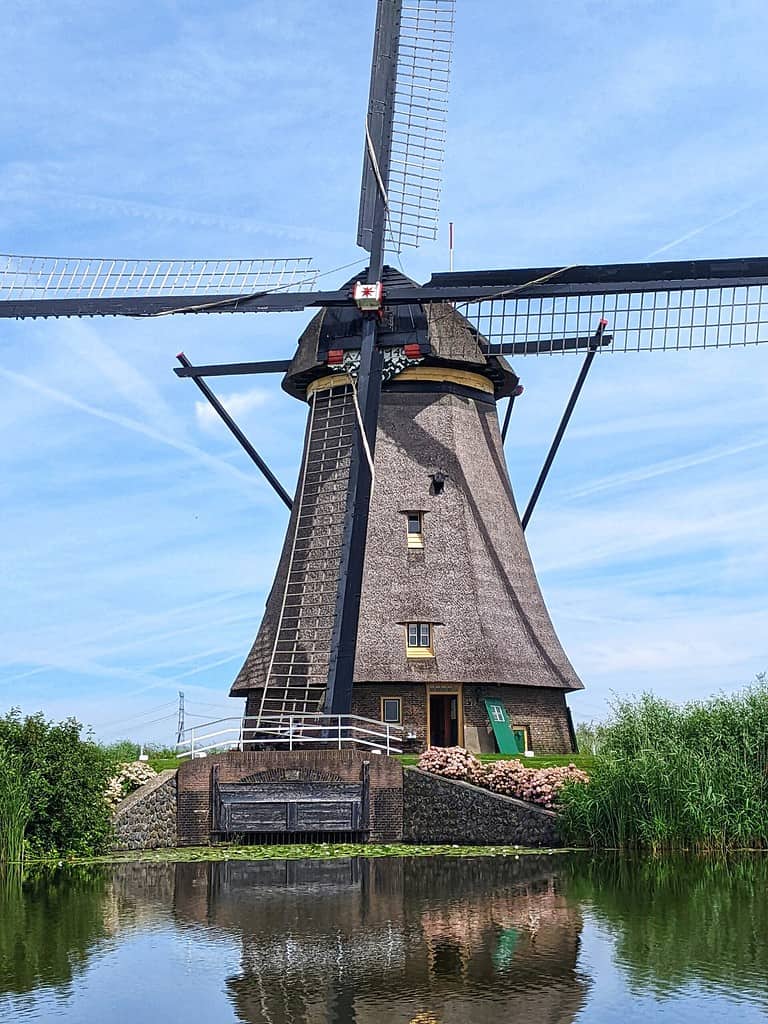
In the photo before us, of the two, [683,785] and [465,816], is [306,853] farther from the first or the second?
[683,785]

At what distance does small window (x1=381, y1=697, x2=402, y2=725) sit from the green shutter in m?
1.55

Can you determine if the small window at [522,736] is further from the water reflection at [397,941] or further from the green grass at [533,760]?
the water reflection at [397,941]

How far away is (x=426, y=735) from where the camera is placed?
22.1 metres

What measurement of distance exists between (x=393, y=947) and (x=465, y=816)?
9.23m

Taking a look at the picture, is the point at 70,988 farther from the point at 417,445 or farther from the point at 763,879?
the point at 417,445

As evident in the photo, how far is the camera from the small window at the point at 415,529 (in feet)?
77.0

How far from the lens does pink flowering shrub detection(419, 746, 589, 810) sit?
18.7 meters

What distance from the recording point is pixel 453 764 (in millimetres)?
19625

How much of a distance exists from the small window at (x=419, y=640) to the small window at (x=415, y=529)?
1.59m

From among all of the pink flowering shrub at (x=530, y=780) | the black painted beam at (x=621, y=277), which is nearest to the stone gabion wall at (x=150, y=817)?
the pink flowering shrub at (x=530, y=780)

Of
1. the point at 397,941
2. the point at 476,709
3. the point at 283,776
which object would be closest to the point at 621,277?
the point at 476,709

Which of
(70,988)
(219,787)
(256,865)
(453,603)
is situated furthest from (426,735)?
(70,988)

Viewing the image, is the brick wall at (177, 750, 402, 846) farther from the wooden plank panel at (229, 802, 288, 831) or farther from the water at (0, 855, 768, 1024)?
the water at (0, 855, 768, 1024)

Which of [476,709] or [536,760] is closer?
[536,760]
